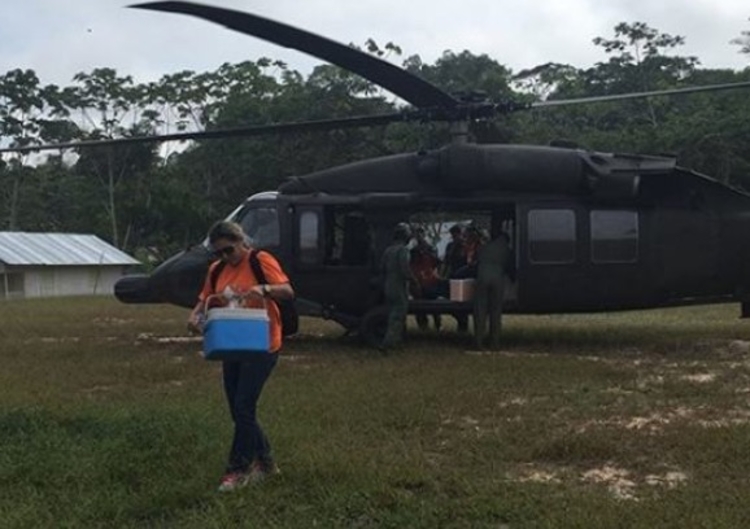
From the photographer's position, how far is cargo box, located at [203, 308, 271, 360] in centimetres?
513

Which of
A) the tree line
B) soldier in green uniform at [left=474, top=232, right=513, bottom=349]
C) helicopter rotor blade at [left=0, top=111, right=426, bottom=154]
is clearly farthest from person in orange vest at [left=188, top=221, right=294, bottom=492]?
the tree line

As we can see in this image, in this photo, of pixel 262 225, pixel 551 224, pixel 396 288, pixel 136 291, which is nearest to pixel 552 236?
pixel 551 224

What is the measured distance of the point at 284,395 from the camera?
8164 mm

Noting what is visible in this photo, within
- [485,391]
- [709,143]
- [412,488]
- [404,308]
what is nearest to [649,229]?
[404,308]

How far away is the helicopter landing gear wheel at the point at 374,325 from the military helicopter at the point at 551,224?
18mm

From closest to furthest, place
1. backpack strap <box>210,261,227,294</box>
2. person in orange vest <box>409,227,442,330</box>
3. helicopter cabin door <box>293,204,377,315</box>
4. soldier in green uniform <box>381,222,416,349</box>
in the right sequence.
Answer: backpack strap <box>210,261,227,294</box> → soldier in green uniform <box>381,222,416,349</box> → helicopter cabin door <box>293,204,377,315</box> → person in orange vest <box>409,227,442,330</box>

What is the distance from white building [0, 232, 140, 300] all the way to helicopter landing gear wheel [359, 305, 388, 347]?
33604mm

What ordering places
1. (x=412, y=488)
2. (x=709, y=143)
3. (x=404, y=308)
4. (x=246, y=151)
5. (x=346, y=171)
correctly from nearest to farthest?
(x=412, y=488), (x=404, y=308), (x=346, y=171), (x=709, y=143), (x=246, y=151)

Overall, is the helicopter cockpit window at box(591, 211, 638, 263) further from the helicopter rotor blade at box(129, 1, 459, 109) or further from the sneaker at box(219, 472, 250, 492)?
Answer: the sneaker at box(219, 472, 250, 492)

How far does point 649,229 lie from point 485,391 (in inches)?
192

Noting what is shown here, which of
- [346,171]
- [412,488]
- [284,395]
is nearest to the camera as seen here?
[412,488]

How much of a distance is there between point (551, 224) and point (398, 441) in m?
6.40

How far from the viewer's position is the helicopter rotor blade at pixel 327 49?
918cm

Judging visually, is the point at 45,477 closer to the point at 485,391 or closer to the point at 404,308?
the point at 485,391
